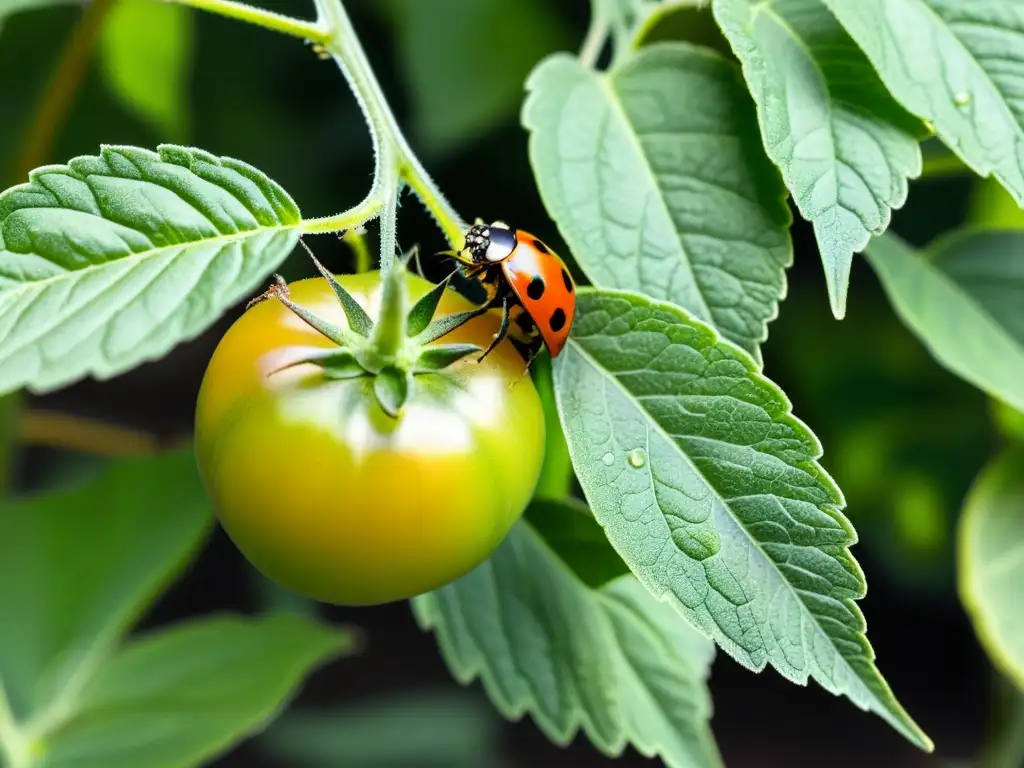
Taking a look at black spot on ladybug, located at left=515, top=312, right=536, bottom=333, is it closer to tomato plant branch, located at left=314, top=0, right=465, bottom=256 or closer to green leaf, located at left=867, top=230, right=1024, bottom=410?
tomato plant branch, located at left=314, top=0, right=465, bottom=256

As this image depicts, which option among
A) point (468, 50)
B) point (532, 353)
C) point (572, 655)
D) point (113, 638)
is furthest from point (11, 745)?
point (468, 50)

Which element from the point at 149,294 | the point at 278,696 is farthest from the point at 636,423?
the point at 278,696

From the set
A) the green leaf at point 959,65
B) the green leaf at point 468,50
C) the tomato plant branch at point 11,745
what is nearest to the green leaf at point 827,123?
the green leaf at point 959,65

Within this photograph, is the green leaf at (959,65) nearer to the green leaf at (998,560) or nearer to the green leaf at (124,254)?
the green leaf at (124,254)

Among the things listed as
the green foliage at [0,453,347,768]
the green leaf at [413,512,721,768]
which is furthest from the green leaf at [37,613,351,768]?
the green leaf at [413,512,721,768]

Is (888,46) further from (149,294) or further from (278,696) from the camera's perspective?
(278,696)

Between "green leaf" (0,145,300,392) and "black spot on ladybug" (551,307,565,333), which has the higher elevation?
"green leaf" (0,145,300,392)

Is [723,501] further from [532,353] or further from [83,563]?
[83,563]
